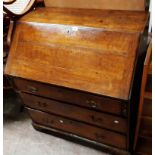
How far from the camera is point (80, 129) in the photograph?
1708mm

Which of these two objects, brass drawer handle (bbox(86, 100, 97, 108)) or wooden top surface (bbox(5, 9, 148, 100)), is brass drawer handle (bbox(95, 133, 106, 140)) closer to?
brass drawer handle (bbox(86, 100, 97, 108))

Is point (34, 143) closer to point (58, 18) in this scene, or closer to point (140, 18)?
point (58, 18)

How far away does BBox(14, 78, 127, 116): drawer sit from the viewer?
1308mm

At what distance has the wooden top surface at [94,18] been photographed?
4.42ft

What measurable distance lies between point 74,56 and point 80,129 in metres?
0.61

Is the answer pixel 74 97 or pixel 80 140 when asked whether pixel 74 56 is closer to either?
pixel 74 97

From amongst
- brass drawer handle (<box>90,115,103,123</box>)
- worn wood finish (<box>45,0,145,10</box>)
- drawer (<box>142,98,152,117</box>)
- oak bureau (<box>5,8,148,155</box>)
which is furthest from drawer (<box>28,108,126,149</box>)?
worn wood finish (<box>45,0,145,10</box>)

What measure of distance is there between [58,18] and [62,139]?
102cm

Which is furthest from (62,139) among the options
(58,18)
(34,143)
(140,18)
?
(140,18)

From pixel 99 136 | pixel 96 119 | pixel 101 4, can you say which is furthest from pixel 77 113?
pixel 101 4

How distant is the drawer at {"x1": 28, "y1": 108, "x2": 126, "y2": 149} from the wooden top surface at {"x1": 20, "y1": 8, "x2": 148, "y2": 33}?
0.71 metres

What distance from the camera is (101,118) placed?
148 cm

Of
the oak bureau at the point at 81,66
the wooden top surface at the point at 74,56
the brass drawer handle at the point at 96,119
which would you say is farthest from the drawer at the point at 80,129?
the wooden top surface at the point at 74,56

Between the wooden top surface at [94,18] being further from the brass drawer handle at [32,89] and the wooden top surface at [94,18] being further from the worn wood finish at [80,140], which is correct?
the worn wood finish at [80,140]
